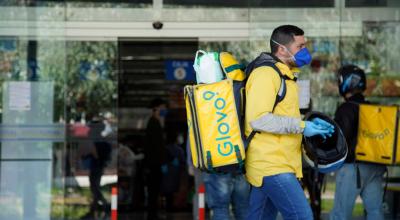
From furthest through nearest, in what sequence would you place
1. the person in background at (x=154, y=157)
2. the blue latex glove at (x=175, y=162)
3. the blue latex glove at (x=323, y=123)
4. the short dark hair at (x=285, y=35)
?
the blue latex glove at (x=175, y=162) → the person in background at (x=154, y=157) → the short dark hair at (x=285, y=35) → the blue latex glove at (x=323, y=123)

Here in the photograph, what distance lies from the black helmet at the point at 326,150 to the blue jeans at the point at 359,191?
2087 mm

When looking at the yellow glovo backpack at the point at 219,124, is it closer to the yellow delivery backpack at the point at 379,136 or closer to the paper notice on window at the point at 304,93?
the yellow delivery backpack at the point at 379,136

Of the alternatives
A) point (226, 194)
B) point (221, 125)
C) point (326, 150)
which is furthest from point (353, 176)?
point (221, 125)

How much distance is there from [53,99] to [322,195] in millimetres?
3694

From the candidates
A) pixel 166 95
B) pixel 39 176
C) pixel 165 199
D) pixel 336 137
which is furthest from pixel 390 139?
pixel 166 95

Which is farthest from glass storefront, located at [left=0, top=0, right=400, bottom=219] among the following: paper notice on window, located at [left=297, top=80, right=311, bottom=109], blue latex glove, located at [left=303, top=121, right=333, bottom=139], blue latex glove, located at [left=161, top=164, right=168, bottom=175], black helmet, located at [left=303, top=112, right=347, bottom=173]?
blue latex glove, located at [left=303, top=121, right=333, bottom=139]

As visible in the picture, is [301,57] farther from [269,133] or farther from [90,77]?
[90,77]

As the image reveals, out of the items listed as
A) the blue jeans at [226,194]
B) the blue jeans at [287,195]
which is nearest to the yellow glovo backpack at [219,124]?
the blue jeans at [287,195]

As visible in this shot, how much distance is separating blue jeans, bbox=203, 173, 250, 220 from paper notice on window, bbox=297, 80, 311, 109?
2473mm

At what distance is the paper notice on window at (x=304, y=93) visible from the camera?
1035 cm

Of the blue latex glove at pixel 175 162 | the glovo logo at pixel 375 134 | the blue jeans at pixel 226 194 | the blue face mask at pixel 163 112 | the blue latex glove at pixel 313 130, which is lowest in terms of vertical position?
the blue latex glove at pixel 175 162

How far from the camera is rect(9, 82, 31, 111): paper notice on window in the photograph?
10508 millimetres

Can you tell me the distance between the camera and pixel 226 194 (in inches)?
311

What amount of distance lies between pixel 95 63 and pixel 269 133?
20.4ft
